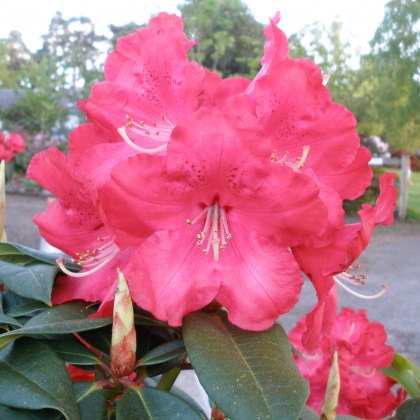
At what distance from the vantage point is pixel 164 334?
55cm

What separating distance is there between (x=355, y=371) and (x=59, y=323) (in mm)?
549

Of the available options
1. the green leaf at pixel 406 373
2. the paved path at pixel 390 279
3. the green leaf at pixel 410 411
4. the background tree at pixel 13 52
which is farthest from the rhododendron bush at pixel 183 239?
the background tree at pixel 13 52

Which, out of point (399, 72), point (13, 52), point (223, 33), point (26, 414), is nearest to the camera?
point (26, 414)

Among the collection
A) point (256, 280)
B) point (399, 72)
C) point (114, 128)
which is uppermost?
point (114, 128)

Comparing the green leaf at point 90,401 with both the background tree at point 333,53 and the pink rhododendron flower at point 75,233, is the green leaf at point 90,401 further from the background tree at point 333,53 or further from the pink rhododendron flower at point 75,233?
the background tree at point 333,53

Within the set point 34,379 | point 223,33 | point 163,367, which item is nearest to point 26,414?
point 34,379

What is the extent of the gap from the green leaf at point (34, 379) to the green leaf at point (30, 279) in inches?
1.8

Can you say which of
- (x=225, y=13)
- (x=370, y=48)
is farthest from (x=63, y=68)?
(x=370, y=48)

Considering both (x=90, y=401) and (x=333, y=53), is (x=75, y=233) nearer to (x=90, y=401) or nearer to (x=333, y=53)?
(x=90, y=401)

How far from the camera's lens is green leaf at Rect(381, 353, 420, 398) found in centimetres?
75

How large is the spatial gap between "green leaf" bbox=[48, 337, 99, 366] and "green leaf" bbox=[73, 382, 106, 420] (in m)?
0.02

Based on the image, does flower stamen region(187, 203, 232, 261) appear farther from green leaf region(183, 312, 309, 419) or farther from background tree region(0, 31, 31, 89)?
background tree region(0, 31, 31, 89)

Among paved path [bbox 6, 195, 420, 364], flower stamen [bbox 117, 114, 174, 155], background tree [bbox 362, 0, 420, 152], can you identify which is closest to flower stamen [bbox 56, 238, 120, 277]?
flower stamen [bbox 117, 114, 174, 155]

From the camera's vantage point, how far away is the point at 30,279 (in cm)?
52
